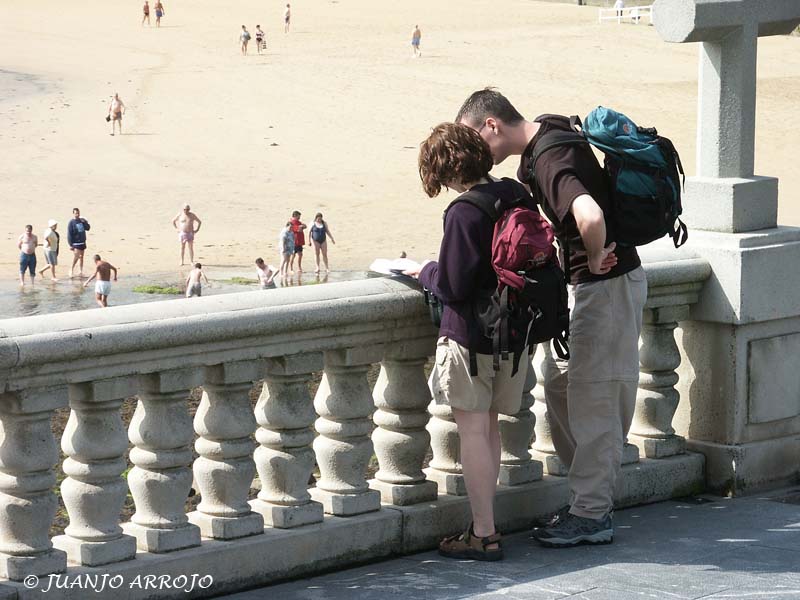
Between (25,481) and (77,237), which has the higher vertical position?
(77,237)

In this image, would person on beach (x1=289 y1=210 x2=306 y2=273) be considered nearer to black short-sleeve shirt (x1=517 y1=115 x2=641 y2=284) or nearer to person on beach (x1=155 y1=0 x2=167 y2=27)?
black short-sleeve shirt (x1=517 y1=115 x2=641 y2=284)

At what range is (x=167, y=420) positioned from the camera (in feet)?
15.5

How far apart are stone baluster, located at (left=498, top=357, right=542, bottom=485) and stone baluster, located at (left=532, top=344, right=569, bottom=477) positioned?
0.26ft

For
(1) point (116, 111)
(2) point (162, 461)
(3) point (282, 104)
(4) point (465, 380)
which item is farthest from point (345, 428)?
(3) point (282, 104)

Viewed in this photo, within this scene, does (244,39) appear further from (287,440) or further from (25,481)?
(25,481)

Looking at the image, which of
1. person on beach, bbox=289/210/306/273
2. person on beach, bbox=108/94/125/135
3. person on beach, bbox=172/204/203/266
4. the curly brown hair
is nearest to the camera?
the curly brown hair

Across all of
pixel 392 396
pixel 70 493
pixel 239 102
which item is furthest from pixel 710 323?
pixel 239 102

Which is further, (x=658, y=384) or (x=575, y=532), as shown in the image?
(x=658, y=384)

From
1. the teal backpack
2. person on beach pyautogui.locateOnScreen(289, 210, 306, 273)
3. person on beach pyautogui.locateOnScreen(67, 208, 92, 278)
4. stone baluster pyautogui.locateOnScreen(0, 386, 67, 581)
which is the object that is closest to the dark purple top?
the teal backpack

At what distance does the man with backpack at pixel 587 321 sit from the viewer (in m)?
5.23

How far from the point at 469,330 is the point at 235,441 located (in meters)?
0.88

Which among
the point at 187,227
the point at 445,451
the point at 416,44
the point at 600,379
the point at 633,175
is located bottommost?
the point at 445,451

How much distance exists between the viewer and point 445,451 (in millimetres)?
5645

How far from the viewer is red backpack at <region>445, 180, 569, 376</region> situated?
193 inches
